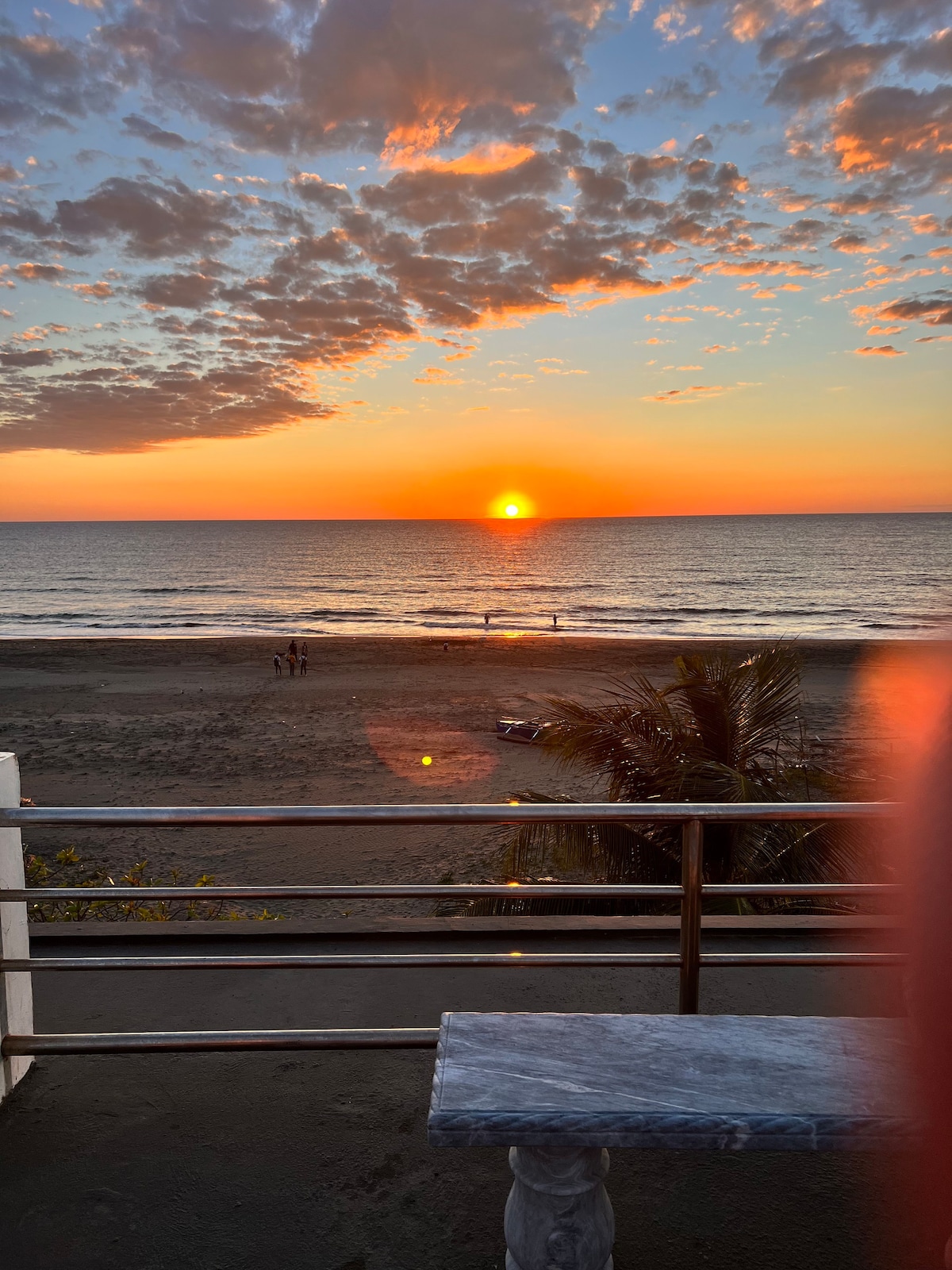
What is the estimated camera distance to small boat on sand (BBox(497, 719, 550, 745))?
17.3m

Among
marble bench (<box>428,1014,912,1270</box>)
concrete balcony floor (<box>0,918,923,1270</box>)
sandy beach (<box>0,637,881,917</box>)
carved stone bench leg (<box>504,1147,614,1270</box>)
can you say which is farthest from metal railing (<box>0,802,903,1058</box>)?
sandy beach (<box>0,637,881,917</box>)

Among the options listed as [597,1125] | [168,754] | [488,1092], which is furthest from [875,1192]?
[168,754]

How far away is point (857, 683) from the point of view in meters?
25.9

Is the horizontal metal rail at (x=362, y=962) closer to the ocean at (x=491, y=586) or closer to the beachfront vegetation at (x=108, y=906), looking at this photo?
the ocean at (x=491, y=586)

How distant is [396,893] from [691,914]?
0.94 metres

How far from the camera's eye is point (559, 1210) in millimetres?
1889

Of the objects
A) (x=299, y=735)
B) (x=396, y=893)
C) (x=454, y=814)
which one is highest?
(x=454, y=814)

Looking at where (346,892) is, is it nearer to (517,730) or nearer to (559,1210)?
(559,1210)

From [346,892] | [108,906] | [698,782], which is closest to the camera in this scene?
[346,892]

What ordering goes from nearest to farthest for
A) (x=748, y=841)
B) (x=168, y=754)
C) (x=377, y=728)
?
(x=748, y=841) → (x=168, y=754) → (x=377, y=728)

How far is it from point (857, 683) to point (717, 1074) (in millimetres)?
26444

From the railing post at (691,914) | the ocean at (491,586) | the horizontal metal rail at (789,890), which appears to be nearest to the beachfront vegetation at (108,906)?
the railing post at (691,914)

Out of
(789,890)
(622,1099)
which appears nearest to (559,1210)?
(622,1099)

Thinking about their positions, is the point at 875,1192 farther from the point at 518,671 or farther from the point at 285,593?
the point at 285,593
